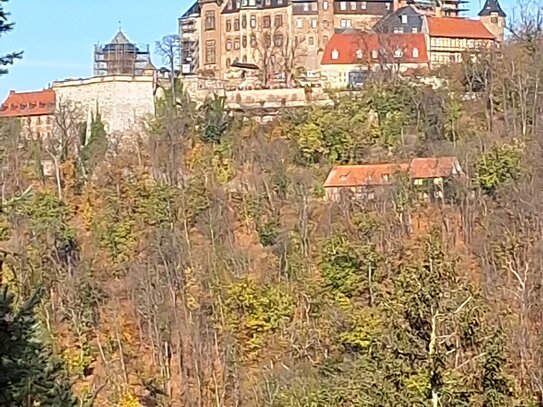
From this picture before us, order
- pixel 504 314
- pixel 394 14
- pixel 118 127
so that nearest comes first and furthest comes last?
pixel 504 314 < pixel 118 127 < pixel 394 14

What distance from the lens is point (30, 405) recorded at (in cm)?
464

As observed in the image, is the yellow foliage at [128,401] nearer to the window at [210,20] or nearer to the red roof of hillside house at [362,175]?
the red roof of hillside house at [362,175]

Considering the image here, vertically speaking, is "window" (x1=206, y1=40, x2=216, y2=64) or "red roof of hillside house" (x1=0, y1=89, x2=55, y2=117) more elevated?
"window" (x1=206, y1=40, x2=216, y2=64)

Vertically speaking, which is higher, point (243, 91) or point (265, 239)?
point (243, 91)

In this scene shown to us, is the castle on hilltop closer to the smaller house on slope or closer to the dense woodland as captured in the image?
the dense woodland

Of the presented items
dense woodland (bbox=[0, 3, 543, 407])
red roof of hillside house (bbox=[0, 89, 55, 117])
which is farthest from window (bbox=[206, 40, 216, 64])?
dense woodland (bbox=[0, 3, 543, 407])

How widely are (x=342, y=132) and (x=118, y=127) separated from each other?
8.33 metres

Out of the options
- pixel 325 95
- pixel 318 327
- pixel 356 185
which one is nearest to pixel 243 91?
pixel 325 95

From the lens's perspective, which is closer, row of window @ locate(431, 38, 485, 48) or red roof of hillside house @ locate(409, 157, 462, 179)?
red roof of hillside house @ locate(409, 157, 462, 179)

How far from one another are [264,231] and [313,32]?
16949 mm

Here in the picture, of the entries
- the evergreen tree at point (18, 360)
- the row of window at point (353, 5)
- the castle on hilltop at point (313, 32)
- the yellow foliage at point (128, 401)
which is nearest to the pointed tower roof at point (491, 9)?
the castle on hilltop at point (313, 32)

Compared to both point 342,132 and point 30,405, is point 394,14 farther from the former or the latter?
point 30,405

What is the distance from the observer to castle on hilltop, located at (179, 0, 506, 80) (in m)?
45.5

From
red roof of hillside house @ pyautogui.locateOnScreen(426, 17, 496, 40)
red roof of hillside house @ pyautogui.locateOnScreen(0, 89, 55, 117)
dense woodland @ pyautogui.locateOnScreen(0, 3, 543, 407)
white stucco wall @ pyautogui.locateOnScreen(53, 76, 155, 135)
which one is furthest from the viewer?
red roof of hillside house @ pyautogui.locateOnScreen(426, 17, 496, 40)
